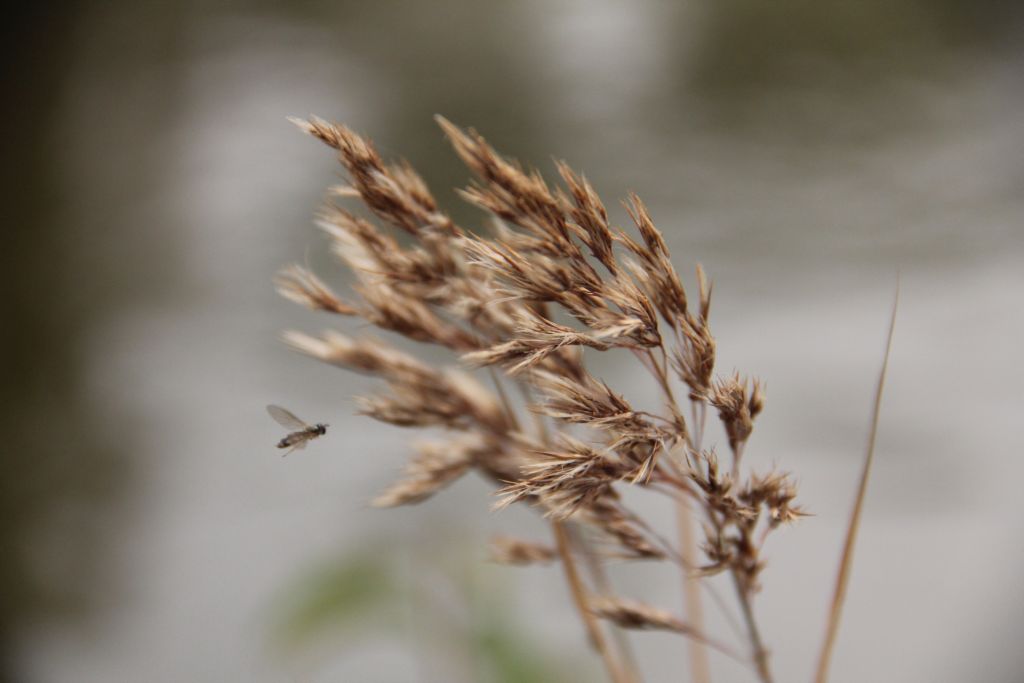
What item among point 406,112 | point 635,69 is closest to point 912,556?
point 635,69

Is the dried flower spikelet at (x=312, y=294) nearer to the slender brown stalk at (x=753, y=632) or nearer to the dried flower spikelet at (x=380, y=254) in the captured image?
the dried flower spikelet at (x=380, y=254)

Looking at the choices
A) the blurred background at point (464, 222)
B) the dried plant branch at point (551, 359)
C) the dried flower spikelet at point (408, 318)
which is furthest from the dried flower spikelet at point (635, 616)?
the blurred background at point (464, 222)

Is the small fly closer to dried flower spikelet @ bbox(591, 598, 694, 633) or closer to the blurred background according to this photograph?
dried flower spikelet @ bbox(591, 598, 694, 633)

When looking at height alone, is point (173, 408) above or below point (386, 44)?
below

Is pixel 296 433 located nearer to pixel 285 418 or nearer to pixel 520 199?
pixel 285 418

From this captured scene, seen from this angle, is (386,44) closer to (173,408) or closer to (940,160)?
(173,408)

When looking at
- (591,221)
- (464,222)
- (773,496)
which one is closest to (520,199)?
(591,221)
